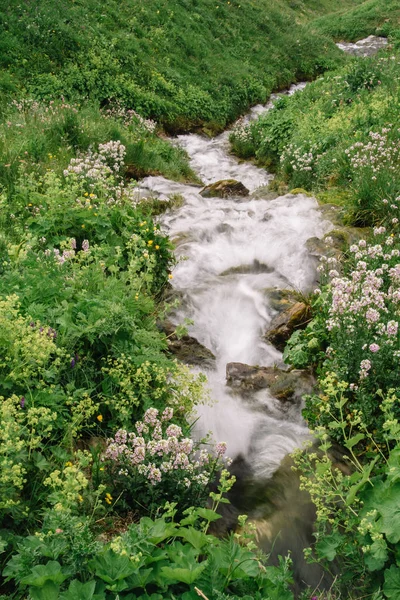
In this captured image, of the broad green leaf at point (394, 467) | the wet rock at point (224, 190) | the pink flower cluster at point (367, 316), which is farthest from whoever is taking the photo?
the wet rock at point (224, 190)

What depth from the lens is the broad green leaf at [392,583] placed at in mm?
2656

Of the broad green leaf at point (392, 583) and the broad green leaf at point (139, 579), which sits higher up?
the broad green leaf at point (392, 583)

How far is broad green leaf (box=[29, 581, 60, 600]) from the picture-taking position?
2.34 meters

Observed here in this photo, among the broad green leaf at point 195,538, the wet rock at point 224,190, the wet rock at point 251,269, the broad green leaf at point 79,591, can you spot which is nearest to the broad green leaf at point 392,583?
the broad green leaf at point 195,538

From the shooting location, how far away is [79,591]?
2350 mm

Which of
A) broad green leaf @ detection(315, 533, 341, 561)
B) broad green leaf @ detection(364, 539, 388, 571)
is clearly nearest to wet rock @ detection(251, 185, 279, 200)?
broad green leaf @ detection(315, 533, 341, 561)

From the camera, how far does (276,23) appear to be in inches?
946

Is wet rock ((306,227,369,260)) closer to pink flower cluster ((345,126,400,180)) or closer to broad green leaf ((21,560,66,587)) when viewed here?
pink flower cluster ((345,126,400,180))

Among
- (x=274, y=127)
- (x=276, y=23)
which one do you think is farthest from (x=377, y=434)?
(x=276, y=23)

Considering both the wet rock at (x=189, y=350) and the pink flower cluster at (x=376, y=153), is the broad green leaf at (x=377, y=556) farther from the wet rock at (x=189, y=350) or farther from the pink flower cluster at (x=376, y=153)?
the pink flower cluster at (x=376, y=153)

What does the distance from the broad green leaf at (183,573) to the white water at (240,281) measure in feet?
6.75

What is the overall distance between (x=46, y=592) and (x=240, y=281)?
5.30m

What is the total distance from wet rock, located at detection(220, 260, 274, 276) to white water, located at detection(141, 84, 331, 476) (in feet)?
0.05

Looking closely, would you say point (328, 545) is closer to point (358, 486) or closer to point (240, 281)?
point (358, 486)
